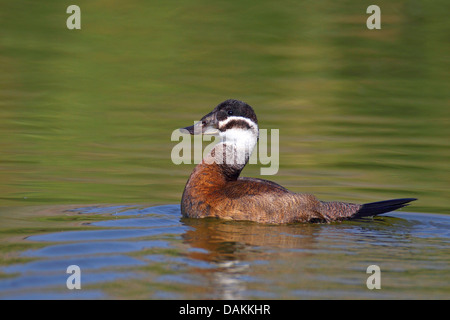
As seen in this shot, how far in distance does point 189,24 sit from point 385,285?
20235 millimetres

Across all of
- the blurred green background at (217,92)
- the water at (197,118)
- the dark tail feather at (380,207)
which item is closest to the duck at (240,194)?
the dark tail feather at (380,207)

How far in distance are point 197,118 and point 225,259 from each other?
842 centimetres

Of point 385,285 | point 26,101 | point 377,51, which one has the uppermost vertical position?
point 377,51

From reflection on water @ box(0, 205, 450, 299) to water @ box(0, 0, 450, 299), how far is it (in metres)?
0.03

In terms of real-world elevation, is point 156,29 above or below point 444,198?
above

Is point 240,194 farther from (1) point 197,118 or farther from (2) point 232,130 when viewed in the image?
(1) point 197,118

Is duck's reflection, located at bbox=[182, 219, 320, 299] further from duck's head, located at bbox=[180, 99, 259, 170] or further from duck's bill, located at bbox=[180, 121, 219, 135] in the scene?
duck's bill, located at bbox=[180, 121, 219, 135]

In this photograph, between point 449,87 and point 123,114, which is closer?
point 123,114

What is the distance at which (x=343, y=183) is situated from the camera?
1224 cm

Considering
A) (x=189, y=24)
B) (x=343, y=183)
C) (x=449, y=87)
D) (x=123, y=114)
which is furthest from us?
(x=189, y=24)

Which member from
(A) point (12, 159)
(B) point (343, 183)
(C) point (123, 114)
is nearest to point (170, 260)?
(B) point (343, 183)

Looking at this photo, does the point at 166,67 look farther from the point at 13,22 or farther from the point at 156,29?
the point at 13,22

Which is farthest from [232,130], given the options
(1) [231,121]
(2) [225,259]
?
(2) [225,259]

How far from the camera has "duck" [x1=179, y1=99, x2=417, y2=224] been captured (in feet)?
31.0
